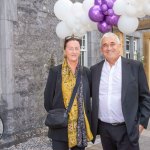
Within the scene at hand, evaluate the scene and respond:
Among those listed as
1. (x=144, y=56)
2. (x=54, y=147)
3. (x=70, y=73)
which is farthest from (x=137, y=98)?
(x=144, y=56)

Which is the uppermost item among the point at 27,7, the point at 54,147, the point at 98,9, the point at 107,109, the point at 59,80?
the point at 27,7

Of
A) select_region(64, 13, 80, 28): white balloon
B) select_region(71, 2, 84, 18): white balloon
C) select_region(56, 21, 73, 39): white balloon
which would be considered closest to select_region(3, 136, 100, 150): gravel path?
select_region(56, 21, 73, 39): white balloon

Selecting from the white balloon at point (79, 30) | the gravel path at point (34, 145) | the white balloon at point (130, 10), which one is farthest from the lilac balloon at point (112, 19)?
the gravel path at point (34, 145)

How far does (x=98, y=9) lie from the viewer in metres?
4.12

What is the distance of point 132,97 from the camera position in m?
3.67

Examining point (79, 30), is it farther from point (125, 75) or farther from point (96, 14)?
point (125, 75)

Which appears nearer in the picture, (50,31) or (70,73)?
(70,73)

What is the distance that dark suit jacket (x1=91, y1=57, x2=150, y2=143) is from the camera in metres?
3.63

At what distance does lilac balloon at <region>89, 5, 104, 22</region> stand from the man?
49cm

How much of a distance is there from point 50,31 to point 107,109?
512cm

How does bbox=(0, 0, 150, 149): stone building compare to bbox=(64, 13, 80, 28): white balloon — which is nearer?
bbox=(64, 13, 80, 28): white balloon

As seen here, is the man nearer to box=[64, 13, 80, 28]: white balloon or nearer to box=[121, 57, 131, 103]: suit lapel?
box=[121, 57, 131, 103]: suit lapel

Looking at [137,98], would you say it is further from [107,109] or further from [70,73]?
[70,73]

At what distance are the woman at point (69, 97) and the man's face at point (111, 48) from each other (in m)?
0.28
